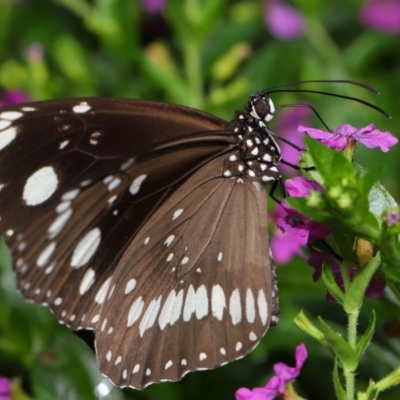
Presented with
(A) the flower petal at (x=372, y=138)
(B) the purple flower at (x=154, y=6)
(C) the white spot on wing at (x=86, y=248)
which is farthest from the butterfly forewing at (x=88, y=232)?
(B) the purple flower at (x=154, y=6)

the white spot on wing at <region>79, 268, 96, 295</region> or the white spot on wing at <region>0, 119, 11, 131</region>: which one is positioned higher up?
the white spot on wing at <region>0, 119, 11, 131</region>

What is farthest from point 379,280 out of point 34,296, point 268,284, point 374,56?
point 374,56

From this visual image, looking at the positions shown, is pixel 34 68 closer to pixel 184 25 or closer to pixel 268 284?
pixel 184 25

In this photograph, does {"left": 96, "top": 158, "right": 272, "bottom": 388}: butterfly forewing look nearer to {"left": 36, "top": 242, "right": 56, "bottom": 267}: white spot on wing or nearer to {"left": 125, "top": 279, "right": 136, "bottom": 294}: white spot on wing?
{"left": 125, "top": 279, "right": 136, "bottom": 294}: white spot on wing

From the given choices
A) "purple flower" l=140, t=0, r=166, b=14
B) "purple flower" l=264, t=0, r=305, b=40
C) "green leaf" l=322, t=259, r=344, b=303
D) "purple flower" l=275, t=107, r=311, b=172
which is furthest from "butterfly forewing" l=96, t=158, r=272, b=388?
"purple flower" l=140, t=0, r=166, b=14

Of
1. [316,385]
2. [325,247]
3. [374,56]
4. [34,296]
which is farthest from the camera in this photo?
[374,56]

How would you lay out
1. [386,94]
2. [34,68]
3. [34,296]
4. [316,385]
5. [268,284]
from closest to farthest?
[34,296] < [268,284] < [316,385] < [34,68] < [386,94]
